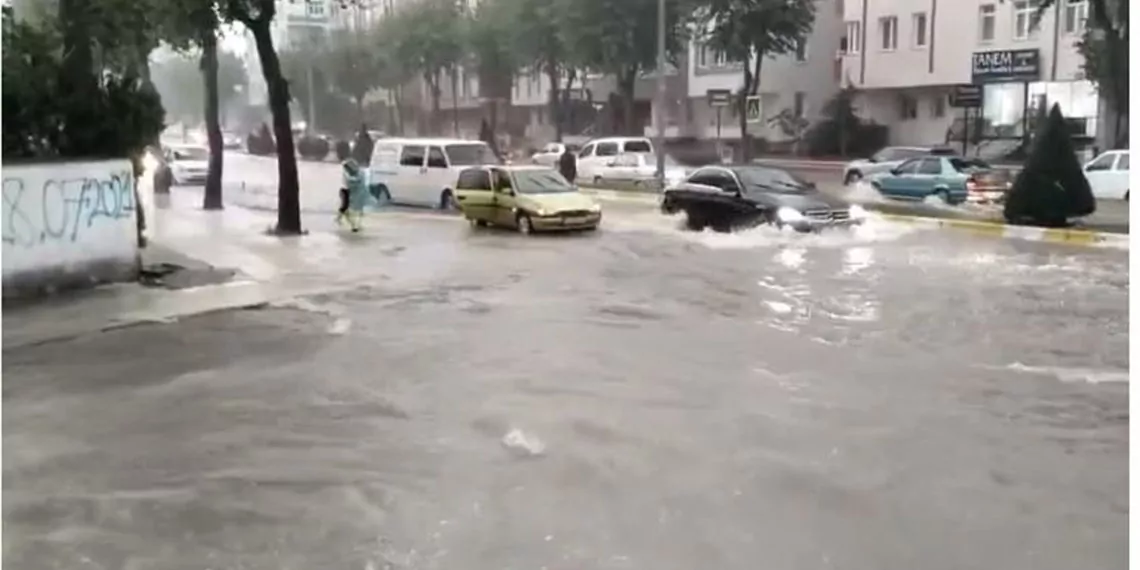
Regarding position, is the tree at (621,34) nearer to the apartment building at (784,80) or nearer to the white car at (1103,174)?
the apartment building at (784,80)

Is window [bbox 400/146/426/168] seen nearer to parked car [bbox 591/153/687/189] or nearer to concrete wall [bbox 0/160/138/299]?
parked car [bbox 591/153/687/189]

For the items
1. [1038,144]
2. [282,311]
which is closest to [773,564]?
[282,311]

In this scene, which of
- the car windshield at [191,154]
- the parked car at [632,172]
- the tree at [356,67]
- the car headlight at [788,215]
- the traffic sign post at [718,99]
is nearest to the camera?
the car headlight at [788,215]

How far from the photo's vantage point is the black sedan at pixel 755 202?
16.0m

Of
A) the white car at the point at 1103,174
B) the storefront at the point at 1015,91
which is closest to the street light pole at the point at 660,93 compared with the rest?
the storefront at the point at 1015,91

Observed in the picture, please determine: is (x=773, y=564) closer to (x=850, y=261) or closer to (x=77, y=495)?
(x=77, y=495)

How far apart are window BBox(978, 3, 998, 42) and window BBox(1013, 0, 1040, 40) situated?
63cm

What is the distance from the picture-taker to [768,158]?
2562 cm

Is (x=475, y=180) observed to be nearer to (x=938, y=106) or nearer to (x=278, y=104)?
(x=278, y=104)

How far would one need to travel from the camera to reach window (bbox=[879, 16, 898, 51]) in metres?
25.8

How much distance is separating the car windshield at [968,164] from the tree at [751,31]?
18.2 ft

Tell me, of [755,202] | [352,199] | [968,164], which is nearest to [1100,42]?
[968,164]

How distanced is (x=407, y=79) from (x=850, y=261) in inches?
632

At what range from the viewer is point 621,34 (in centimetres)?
2458
